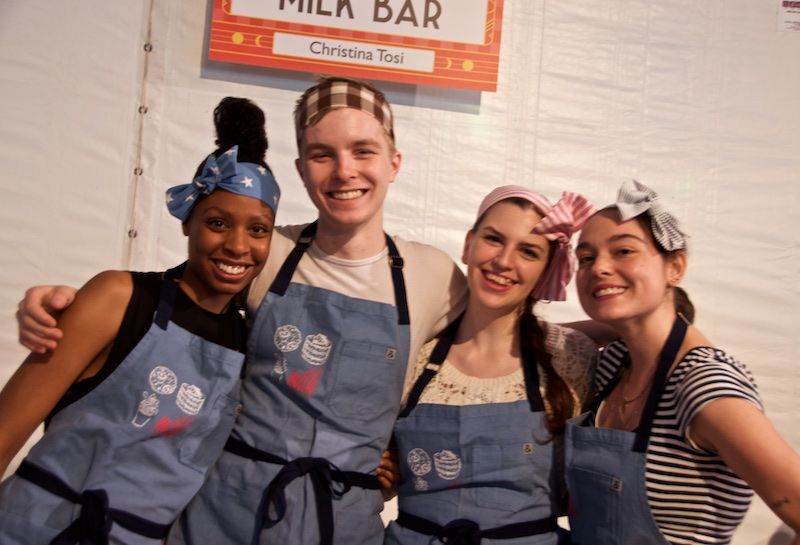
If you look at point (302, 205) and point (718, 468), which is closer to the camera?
point (718, 468)

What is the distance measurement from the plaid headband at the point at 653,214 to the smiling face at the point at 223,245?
76cm

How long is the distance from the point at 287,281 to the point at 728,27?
2.27 m

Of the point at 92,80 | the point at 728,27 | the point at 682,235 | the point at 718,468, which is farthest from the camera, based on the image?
the point at 728,27

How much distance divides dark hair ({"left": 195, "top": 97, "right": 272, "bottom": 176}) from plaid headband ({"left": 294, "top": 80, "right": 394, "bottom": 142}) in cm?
10

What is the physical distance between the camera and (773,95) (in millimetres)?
2900

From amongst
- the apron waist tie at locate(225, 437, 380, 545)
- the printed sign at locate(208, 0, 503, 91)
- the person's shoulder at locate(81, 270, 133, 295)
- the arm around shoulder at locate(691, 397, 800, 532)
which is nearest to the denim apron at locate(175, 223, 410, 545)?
the apron waist tie at locate(225, 437, 380, 545)

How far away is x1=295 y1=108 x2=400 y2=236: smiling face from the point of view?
163cm

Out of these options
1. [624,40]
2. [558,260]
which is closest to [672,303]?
[558,260]

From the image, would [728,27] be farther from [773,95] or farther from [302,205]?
[302,205]

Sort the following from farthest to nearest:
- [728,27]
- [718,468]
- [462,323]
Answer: [728,27], [462,323], [718,468]

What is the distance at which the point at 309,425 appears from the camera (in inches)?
60.3

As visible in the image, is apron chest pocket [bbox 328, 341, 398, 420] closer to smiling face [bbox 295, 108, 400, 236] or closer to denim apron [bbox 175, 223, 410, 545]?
denim apron [bbox 175, 223, 410, 545]

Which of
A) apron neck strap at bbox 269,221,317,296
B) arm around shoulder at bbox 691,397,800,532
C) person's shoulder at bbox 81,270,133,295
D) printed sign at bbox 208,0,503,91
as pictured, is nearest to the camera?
arm around shoulder at bbox 691,397,800,532

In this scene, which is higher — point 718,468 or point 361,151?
point 361,151
